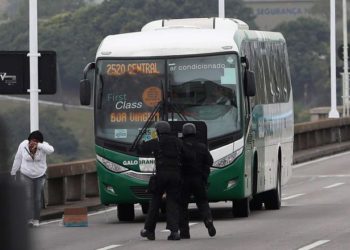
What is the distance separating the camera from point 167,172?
16.3 m

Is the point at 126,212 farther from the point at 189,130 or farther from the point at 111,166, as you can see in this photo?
the point at 189,130

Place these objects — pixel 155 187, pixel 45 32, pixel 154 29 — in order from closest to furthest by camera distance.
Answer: pixel 155 187
pixel 154 29
pixel 45 32

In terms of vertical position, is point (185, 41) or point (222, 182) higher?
point (185, 41)

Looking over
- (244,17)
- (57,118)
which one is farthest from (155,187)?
(244,17)

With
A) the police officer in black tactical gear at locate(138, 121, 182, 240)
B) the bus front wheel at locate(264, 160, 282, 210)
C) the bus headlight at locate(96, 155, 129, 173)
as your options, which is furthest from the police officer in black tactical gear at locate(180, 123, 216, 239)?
the bus front wheel at locate(264, 160, 282, 210)

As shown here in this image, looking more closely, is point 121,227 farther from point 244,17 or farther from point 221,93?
point 244,17

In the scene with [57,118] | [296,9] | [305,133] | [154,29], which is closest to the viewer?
[154,29]

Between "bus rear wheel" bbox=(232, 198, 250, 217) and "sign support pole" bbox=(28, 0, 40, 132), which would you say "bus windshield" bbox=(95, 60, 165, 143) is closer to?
"bus rear wheel" bbox=(232, 198, 250, 217)

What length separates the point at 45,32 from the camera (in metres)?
76.5

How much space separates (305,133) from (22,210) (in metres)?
39.2

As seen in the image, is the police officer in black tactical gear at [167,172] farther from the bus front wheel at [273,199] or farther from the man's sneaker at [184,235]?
the bus front wheel at [273,199]

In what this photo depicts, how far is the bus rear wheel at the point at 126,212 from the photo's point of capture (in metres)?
20.8

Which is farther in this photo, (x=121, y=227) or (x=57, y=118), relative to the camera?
(x=57, y=118)

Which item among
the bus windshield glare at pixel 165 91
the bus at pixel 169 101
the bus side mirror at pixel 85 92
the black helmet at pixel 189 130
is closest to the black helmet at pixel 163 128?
the black helmet at pixel 189 130
